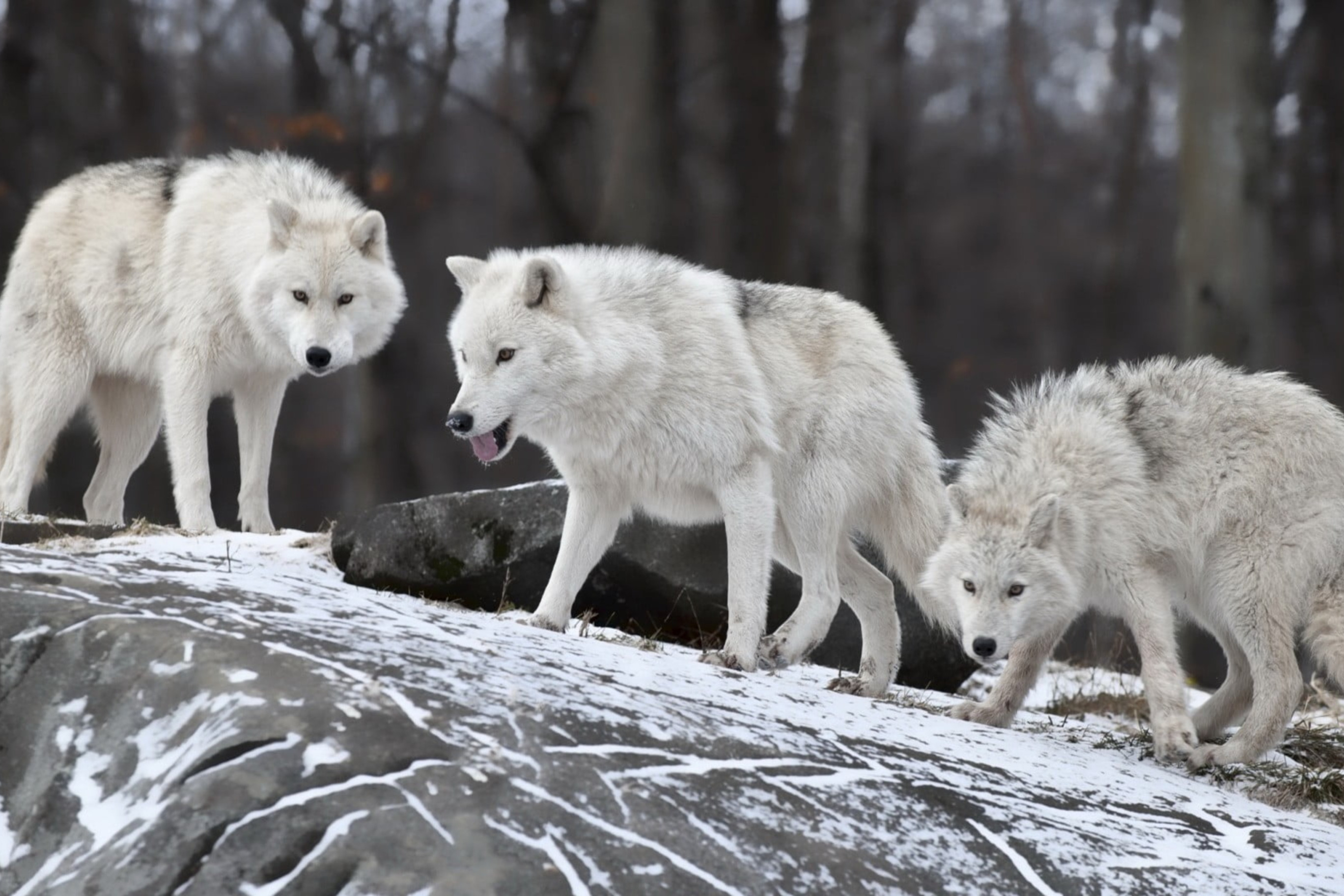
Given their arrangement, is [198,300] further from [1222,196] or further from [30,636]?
[1222,196]

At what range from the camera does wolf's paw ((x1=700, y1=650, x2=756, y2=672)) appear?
534cm

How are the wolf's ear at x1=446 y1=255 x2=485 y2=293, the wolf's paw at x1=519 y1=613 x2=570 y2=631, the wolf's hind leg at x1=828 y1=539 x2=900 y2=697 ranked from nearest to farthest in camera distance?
the wolf's paw at x1=519 y1=613 x2=570 y2=631 → the wolf's ear at x1=446 y1=255 x2=485 y2=293 → the wolf's hind leg at x1=828 y1=539 x2=900 y2=697

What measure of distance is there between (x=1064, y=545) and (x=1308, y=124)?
29.6 ft

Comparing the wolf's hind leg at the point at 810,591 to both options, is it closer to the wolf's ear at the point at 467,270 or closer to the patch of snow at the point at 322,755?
the wolf's ear at the point at 467,270

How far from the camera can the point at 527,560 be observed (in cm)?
691

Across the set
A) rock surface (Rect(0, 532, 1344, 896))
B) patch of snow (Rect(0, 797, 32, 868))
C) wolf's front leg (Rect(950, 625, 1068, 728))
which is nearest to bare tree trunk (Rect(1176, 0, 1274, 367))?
wolf's front leg (Rect(950, 625, 1068, 728))

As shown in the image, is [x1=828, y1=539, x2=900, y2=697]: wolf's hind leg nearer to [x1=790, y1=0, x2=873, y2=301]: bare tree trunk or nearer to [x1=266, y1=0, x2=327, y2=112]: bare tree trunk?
[x1=790, y1=0, x2=873, y2=301]: bare tree trunk

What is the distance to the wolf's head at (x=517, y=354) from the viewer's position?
525 centimetres

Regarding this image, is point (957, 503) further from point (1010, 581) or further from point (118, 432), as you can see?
point (118, 432)

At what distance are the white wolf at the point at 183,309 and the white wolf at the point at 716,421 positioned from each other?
1.69m

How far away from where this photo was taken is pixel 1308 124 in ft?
40.9

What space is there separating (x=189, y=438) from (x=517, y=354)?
277 centimetres

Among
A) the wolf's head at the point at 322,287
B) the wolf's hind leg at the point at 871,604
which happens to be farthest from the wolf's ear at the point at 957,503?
the wolf's head at the point at 322,287

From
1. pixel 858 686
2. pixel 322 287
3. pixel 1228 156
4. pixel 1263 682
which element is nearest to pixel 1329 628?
pixel 1263 682
